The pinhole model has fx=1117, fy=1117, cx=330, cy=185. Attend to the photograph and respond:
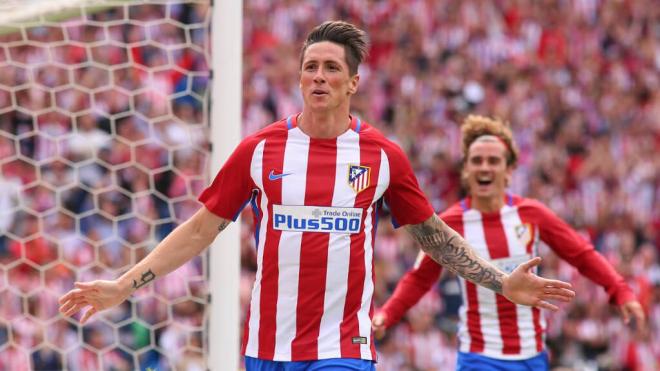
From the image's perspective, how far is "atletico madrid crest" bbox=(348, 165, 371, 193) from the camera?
441 centimetres

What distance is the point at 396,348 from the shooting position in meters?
11.3

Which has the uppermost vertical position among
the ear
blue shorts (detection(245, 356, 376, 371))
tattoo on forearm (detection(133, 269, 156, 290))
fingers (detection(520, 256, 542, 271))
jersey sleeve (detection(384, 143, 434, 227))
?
the ear

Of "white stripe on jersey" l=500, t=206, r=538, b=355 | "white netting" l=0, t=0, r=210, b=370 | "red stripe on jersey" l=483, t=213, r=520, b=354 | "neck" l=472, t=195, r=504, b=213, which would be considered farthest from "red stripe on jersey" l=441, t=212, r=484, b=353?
"white netting" l=0, t=0, r=210, b=370

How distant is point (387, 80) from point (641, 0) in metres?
4.45

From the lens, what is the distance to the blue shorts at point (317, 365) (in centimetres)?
427

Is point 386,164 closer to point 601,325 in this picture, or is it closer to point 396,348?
point 396,348

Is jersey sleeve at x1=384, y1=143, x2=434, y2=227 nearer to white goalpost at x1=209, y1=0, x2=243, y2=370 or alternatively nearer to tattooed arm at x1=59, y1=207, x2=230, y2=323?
tattooed arm at x1=59, y1=207, x2=230, y2=323

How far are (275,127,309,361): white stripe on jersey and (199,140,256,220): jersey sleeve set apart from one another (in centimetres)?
15

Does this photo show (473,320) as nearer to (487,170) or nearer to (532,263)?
(487,170)

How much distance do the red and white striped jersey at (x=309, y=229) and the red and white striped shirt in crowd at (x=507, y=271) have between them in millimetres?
→ 2033

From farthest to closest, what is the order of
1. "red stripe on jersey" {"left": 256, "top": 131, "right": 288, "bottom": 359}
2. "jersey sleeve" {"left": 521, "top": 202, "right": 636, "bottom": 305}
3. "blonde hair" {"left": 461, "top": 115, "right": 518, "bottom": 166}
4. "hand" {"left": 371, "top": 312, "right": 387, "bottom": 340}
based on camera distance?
1. "blonde hair" {"left": 461, "top": 115, "right": 518, "bottom": 166}
2. "jersey sleeve" {"left": 521, "top": 202, "right": 636, "bottom": 305}
3. "hand" {"left": 371, "top": 312, "right": 387, "bottom": 340}
4. "red stripe on jersey" {"left": 256, "top": 131, "right": 288, "bottom": 359}

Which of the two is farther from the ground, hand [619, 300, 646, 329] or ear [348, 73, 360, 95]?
ear [348, 73, 360, 95]

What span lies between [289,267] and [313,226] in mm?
187

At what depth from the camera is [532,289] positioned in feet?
14.7
